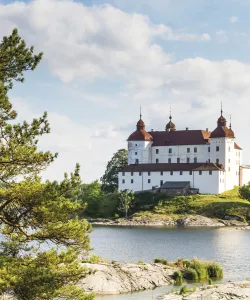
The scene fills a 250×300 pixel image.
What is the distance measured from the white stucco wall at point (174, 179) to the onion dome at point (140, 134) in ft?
31.5

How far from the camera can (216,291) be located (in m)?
31.3

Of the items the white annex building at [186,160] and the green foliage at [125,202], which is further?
the white annex building at [186,160]

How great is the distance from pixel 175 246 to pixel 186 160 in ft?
200

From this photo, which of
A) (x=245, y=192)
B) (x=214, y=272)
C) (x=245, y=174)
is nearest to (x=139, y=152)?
(x=245, y=174)

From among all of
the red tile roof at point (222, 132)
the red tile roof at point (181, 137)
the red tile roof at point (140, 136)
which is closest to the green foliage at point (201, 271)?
the red tile roof at point (222, 132)

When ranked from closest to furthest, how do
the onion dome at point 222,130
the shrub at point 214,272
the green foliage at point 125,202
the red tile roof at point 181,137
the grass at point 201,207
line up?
the shrub at point 214,272, the grass at point 201,207, the green foliage at point 125,202, the onion dome at point 222,130, the red tile roof at point 181,137

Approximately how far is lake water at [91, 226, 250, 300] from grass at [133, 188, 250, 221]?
10423mm

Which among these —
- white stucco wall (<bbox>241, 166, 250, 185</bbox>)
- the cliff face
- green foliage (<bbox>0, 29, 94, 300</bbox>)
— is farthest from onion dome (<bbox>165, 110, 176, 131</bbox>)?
green foliage (<bbox>0, 29, 94, 300</bbox>)

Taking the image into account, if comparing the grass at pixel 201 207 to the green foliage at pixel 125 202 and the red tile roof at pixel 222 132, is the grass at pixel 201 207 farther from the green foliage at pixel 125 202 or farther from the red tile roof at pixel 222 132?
the red tile roof at pixel 222 132

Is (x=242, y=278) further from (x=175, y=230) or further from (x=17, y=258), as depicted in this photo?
(x=175, y=230)

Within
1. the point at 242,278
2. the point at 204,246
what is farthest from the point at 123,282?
the point at 204,246

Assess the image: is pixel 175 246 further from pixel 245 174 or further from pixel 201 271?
pixel 245 174

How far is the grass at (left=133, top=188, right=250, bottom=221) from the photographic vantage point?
101312mm

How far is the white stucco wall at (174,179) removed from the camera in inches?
4466
